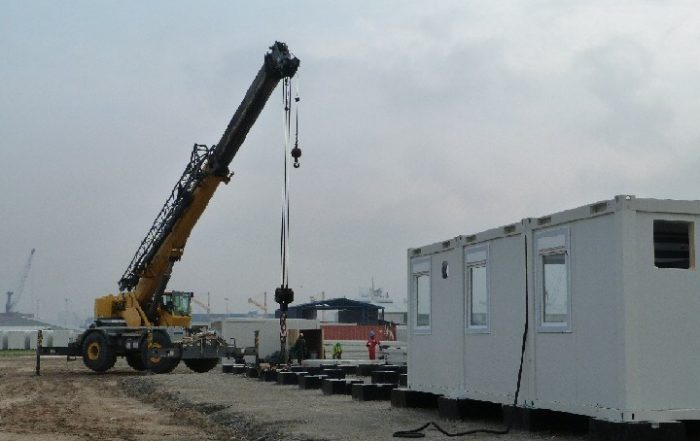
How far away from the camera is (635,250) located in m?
10.7

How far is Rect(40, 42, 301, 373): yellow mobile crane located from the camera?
3169cm

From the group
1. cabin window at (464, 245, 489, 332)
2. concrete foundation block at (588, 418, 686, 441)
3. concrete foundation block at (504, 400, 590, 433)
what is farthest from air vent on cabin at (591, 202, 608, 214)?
concrete foundation block at (504, 400, 590, 433)

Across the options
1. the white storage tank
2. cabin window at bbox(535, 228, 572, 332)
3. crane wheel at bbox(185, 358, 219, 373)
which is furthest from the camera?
the white storage tank

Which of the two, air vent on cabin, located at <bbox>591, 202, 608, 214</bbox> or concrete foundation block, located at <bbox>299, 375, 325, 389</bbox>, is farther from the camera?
concrete foundation block, located at <bbox>299, 375, 325, 389</bbox>

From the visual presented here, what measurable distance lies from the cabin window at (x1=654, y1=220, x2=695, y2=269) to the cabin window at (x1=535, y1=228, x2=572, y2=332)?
1121 millimetres

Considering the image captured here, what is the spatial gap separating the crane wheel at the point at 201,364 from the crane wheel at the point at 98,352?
2.76 m

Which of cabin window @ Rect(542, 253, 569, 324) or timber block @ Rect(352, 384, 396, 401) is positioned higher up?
cabin window @ Rect(542, 253, 569, 324)

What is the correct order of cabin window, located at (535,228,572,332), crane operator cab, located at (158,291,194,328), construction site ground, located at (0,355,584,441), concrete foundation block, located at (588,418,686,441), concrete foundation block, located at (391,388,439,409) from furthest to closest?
crane operator cab, located at (158,291,194,328)
concrete foundation block, located at (391,388,439,409)
construction site ground, located at (0,355,584,441)
cabin window, located at (535,228,572,332)
concrete foundation block, located at (588,418,686,441)

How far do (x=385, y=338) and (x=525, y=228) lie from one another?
126 ft

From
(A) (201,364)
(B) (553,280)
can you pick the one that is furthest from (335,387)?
(A) (201,364)

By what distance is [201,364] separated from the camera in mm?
33406

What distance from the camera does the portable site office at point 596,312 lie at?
10.6 meters

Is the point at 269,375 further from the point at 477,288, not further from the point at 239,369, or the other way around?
the point at 477,288

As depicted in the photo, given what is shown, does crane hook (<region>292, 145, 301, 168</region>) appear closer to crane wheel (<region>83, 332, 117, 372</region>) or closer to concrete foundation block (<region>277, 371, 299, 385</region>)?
concrete foundation block (<region>277, 371, 299, 385</region>)
